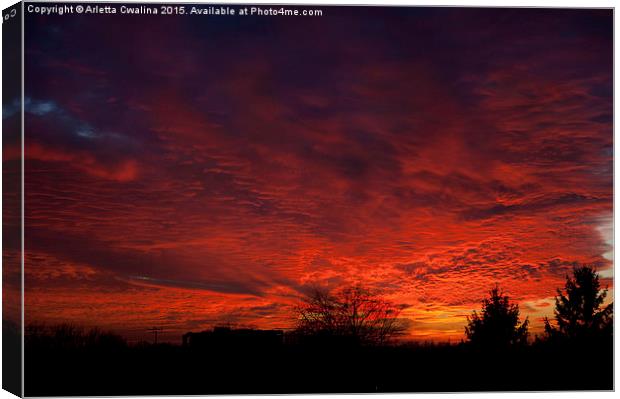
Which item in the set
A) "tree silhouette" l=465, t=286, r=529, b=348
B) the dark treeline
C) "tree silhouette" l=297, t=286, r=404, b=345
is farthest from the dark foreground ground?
"tree silhouette" l=297, t=286, r=404, b=345

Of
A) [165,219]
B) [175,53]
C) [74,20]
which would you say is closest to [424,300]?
[165,219]

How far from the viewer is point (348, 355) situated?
12.7 m

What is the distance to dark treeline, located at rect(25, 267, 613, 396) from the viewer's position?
1190 centimetres

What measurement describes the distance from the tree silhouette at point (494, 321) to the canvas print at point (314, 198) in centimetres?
3

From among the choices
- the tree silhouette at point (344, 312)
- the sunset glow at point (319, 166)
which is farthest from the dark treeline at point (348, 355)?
the sunset glow at point (319, 166)

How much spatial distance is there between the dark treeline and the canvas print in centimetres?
3

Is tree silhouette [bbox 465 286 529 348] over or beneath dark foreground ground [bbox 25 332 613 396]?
over

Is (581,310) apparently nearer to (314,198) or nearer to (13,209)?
(314,198)

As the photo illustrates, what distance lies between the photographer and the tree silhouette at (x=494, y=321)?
40.9 ft

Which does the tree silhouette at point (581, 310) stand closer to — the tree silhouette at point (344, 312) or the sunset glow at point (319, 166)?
the sunset glow at point (319, 166)

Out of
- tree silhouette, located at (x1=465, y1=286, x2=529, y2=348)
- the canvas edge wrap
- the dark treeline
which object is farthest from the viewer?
tree silhouette, located at (x1=465, y1=286, x2=529, y2=348)

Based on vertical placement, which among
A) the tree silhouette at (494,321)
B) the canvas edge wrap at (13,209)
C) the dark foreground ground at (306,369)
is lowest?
the dark foreground ground at (306,369)

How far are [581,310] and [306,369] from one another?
3248 millimetres

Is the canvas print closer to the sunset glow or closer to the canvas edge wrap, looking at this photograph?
the sunset glow
